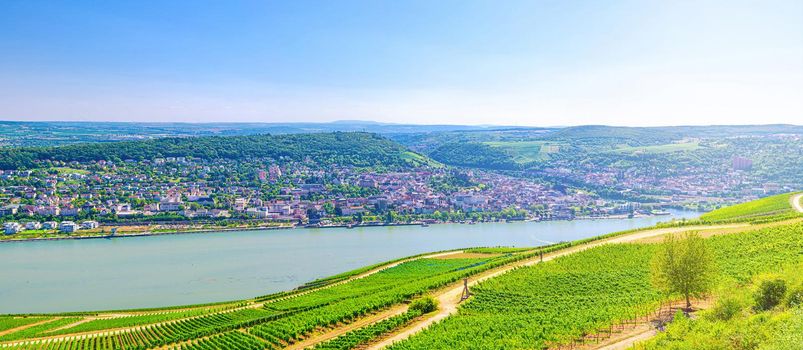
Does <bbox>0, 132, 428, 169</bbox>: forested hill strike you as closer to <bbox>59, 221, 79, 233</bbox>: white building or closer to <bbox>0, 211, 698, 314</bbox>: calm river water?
<bbox>59, 221, 79, 233</bbox>: white building

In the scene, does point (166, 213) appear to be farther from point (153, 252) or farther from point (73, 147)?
point (73, 147)

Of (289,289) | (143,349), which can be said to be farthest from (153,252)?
(143,349)

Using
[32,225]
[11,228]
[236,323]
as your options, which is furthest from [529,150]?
[236,323]

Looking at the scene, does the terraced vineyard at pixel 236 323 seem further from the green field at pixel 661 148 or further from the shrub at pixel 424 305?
the green field at pixel 661 148

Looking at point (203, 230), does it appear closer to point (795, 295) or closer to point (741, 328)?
point (795, 295)

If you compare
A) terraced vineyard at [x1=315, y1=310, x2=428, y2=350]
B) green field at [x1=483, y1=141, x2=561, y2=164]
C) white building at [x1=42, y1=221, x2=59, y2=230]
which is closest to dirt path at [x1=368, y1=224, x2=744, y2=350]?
terraced vineyard at [x1=315, y1=310, x2=428, y2=350]

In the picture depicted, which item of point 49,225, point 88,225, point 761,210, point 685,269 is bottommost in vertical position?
point 88,225
